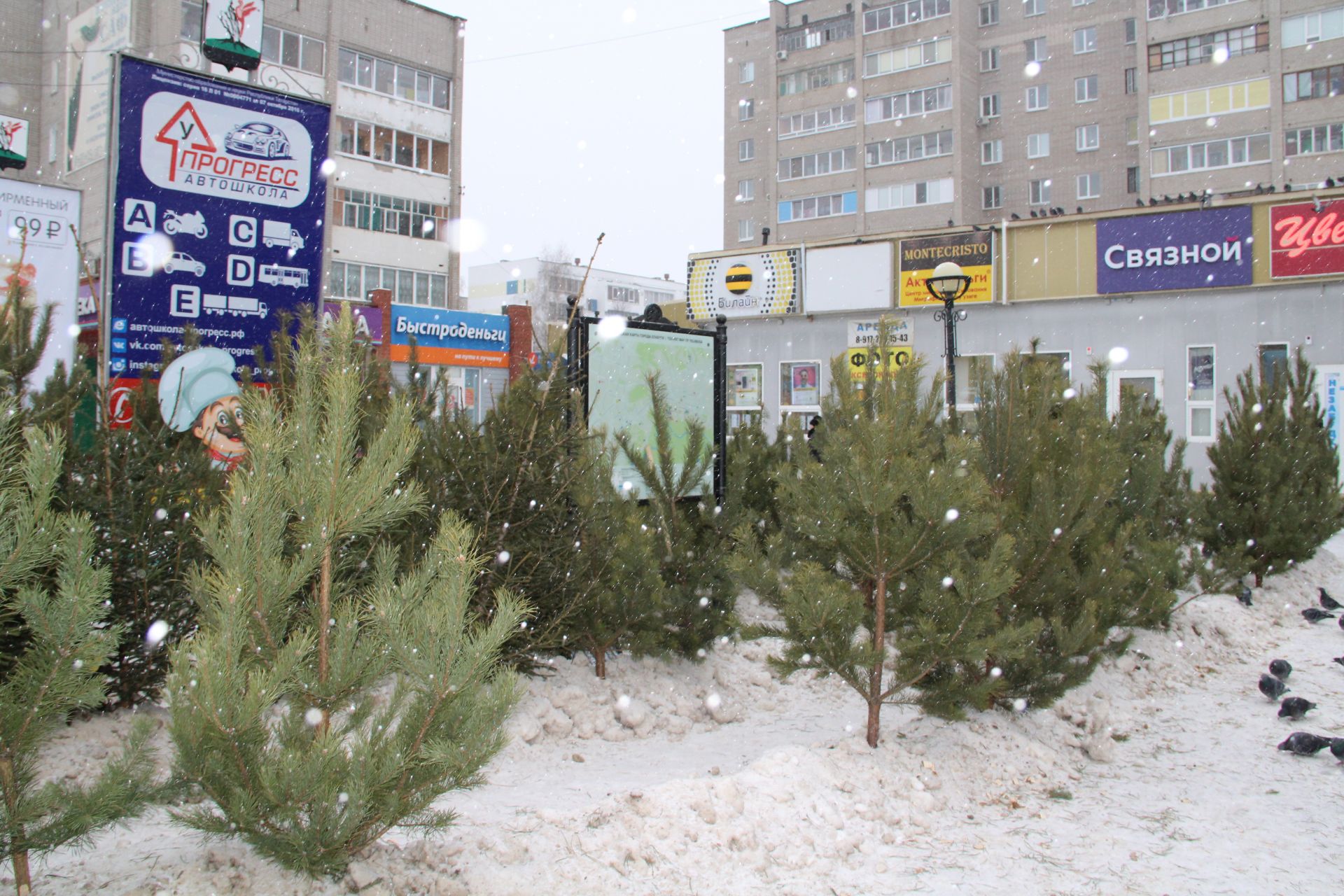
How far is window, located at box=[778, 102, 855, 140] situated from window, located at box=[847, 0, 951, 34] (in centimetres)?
405

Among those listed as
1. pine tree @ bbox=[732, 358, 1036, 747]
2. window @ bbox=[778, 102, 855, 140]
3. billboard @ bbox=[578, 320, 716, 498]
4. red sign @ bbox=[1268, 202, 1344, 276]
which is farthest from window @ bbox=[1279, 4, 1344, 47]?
pine tree @ bbox=[732, 358, 1036, 747]

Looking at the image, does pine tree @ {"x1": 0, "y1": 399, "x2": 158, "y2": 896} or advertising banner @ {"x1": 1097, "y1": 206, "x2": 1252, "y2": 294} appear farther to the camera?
advertising banner @ {"x1": 1097, "y1": 206, "x2": 1252, "y2": 294}

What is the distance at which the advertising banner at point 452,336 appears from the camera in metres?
27.8

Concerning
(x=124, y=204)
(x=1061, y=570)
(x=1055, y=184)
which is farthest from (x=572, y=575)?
(x=1055, y=184)

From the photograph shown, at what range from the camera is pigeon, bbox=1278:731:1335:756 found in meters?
5.73

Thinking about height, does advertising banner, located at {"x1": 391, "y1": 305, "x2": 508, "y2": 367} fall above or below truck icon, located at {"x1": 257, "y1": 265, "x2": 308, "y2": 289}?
above

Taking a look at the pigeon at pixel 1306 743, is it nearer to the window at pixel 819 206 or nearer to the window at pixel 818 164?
the window at pixel 819 206

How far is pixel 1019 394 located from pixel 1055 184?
45.8 meters

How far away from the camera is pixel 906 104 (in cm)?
4869

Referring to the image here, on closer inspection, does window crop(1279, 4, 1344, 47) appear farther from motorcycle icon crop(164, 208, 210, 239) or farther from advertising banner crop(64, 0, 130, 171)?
motorcycle icon crop(164, 208, 210, 239)

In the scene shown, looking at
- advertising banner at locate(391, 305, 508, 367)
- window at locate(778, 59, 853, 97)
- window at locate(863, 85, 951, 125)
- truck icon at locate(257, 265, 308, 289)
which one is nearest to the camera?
truck icon at locate(257, 265, 308, 289)

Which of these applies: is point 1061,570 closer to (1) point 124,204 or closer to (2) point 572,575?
(2) point 572,575

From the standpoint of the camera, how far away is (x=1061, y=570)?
5.87 m

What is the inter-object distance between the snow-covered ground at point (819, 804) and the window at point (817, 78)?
160 feet
